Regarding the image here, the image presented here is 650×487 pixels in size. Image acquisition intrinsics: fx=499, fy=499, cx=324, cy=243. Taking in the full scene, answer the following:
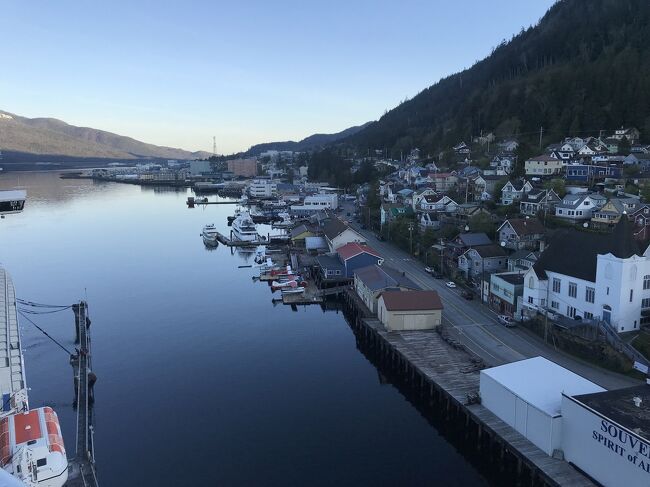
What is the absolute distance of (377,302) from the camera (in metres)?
20.3

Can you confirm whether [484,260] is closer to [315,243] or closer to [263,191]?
[315,243]

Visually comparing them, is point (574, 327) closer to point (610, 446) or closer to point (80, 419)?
point (610, 446)

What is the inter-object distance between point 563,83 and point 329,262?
127ft

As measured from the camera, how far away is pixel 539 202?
29.0 meters

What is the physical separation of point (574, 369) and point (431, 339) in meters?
4.53

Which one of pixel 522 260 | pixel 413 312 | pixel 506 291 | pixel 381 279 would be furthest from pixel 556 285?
pixel 381 279

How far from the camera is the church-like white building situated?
15227mm

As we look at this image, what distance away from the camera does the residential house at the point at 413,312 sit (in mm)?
18203

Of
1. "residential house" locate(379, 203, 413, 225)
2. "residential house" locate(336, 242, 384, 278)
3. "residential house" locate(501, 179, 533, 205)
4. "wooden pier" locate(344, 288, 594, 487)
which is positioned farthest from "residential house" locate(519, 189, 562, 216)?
"wooden pier" locate(344, 288, 594, 487)

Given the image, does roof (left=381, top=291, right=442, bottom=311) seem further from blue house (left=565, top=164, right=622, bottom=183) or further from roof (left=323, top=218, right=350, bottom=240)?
blue house (left=565, top=164, right=622, bottom=183)

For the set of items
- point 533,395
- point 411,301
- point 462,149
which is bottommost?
point 533,395

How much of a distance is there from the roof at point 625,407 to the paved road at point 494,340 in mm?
3071

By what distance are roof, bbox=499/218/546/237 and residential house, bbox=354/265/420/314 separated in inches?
257

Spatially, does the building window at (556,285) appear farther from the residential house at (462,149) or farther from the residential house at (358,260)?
the residential house at (462,149)
